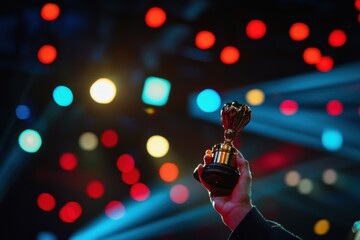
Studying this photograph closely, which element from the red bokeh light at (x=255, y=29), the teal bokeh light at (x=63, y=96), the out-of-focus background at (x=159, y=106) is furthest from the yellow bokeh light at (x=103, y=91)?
the red bokeh light at (x=255, y=29)

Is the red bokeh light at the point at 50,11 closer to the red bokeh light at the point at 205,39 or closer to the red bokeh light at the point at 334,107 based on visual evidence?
the red bokeh light at the point at 205,39

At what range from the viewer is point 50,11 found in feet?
11.6

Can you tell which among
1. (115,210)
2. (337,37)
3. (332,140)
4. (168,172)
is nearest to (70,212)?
(115,210)

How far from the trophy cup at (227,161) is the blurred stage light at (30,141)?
268 cm

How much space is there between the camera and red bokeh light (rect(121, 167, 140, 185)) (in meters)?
4.19

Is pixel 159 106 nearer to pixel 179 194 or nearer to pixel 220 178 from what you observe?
pixel 179 194

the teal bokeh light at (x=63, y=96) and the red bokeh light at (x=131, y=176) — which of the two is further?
the red bokeh light at (x=131, y=176)

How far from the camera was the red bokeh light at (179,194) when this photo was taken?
169 inches

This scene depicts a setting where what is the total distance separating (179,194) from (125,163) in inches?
21.1

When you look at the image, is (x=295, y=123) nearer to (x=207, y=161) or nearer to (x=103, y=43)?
(x=103, y=43)

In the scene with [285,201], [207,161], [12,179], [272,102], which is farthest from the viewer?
[285,201]

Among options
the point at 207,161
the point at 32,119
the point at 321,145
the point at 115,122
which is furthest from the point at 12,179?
the point at 207,161

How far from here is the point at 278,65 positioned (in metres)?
4.12

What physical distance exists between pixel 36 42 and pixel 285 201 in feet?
8.34
